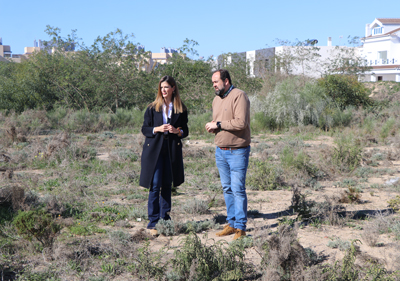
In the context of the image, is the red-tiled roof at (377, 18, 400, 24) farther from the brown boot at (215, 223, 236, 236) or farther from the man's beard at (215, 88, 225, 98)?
the brown boot at (215, 223, 236, 236)

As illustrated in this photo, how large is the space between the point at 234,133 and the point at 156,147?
945 mm

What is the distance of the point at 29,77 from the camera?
1628cm

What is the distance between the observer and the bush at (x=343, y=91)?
16522mm

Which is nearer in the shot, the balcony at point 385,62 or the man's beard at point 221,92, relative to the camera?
the man's beard at point 221,92

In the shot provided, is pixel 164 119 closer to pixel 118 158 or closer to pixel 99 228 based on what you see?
pixel 99 228

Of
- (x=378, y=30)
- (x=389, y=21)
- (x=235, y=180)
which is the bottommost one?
(x=235, y=180)

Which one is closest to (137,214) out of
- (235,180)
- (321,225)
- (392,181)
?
(235,180)

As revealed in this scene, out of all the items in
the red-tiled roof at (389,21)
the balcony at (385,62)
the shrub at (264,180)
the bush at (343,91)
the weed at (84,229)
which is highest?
the red-tiled roof at (389,21)

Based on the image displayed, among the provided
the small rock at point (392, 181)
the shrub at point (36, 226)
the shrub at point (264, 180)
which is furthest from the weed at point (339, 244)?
the small rock at point (392, 181)

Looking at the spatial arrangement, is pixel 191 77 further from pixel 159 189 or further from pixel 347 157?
pixel 159 189

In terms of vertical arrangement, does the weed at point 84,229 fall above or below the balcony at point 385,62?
below

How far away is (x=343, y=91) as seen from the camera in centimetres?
1670

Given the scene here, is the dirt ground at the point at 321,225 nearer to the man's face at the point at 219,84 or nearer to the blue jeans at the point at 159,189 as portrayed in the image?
the blue jeans at the point at 159,189

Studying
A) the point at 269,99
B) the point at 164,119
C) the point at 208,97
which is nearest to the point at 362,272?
the point at 164,119
